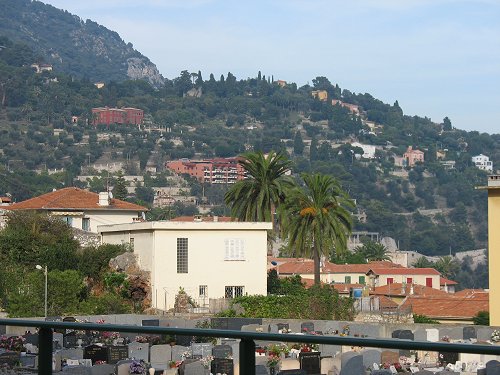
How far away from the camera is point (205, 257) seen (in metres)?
52.1

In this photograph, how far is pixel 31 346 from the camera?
7.03m

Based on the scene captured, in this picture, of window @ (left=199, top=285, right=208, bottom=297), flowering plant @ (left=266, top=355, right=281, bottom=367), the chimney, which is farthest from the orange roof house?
flowering plant @ (left=266, top=355, right=281, bottom=367)

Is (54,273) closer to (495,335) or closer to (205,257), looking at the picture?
(205,257)

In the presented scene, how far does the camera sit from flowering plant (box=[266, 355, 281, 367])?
634cm

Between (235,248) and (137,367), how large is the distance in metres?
45.0

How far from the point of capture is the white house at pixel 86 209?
78.6 metres

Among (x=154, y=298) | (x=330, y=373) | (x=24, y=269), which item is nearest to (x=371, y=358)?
(x=330, y=373)

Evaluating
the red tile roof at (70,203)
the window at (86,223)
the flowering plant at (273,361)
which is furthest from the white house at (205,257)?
the flowering plant at (273,361)

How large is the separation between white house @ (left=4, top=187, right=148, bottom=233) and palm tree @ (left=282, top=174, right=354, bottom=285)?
24382 millimetres

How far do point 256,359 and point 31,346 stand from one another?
61.7 inches

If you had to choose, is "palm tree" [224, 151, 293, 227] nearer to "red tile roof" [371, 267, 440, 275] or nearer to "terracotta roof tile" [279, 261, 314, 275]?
"terracotta roof tile" [279, 261, 314, 275]

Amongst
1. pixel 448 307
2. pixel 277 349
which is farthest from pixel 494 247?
pixel 277 349

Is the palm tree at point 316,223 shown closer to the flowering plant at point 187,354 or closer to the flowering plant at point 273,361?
the flowering plant at point 187,354

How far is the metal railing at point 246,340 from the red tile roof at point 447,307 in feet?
169
